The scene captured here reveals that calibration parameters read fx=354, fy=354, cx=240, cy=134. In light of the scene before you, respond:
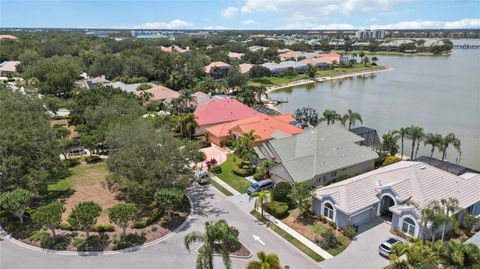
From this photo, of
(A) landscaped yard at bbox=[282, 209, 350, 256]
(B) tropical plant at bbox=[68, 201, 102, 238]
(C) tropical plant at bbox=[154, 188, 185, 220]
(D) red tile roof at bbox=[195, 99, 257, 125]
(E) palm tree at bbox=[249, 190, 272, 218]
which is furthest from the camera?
(D) red tile roof at bbox=[195, 99, 257, 125]

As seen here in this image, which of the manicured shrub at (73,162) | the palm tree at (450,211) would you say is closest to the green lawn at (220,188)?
the manicured shrub at (73,162)

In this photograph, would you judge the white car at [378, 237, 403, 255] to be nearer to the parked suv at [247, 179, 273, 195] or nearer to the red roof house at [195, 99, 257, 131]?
the parked suv at [247, 179, 273, 195]

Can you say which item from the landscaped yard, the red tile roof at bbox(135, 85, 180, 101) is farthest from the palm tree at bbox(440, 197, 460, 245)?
the red tile roof at bbox(135, 85, 180, 101)

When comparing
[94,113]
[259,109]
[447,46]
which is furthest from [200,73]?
[447,46]

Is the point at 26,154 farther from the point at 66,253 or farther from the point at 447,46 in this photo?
the point at 447,46

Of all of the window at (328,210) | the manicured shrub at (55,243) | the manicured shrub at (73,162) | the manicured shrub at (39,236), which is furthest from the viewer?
the manicured shrub at (73,162)

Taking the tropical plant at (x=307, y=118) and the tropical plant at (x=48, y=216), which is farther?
the tropical plant at (x=307, y=118)

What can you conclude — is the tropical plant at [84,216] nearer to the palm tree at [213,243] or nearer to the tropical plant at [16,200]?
the tropical plant at [16,200]

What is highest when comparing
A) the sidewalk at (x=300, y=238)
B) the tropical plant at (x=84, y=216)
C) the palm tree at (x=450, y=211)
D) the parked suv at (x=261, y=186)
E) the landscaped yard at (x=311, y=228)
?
the palm tree at (x=450, y=211)
